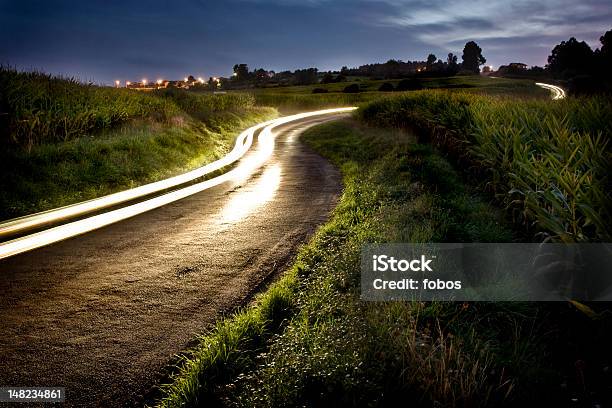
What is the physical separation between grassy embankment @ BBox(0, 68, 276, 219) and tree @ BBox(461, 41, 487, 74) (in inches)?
6240

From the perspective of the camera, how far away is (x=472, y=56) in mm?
158875

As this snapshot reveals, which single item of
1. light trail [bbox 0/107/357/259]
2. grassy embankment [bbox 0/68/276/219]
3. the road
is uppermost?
grassy embankment [bbox 0/68/276/219]

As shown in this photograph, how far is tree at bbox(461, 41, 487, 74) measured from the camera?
Result: 158 m

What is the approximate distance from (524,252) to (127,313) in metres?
5.52

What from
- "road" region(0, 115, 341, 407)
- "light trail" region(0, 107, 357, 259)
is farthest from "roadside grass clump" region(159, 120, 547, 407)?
"light trail" region(0, 107, 357, 259)

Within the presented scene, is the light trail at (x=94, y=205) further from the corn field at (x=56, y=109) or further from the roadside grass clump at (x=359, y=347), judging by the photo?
the roadside grass clump at (x=359, y=347)

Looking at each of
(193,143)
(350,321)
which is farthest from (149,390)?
(193,143)

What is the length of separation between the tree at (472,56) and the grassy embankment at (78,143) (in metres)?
158

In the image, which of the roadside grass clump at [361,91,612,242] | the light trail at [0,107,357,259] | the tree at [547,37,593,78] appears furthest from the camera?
the tree at [547,37,593,78]

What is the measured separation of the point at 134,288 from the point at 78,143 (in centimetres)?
974

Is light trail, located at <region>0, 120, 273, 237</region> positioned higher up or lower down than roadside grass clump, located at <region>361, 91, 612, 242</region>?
lower down

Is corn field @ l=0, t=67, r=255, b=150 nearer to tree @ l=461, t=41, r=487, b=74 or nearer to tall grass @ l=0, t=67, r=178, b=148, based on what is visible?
tall grass @ l=0, t=67, r=178, b=148

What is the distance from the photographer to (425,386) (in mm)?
3564

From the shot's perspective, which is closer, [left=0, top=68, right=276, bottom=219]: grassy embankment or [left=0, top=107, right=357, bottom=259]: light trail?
[left=0, top=107, right=357, bottom=259]: light trail
